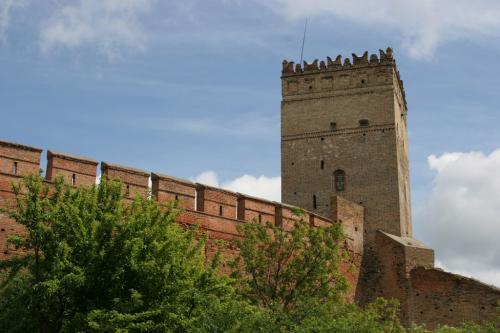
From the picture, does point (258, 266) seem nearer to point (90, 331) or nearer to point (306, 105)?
point (90, 331)

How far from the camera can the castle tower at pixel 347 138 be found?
3044cm

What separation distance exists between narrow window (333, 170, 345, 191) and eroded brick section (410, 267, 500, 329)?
5.10m

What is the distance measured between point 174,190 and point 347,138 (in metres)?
12.3

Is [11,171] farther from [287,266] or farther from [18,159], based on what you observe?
[287,266]

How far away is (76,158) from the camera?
19.0 m

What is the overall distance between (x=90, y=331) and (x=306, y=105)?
1951cm

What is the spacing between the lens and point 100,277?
15.0m

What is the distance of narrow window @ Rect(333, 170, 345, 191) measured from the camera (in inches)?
1217

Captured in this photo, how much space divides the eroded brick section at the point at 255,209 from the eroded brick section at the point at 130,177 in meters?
3.17

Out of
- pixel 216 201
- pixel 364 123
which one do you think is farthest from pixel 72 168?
pixel 364 123

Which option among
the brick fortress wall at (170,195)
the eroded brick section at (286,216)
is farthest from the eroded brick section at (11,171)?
the eroded brick section at (286,216)

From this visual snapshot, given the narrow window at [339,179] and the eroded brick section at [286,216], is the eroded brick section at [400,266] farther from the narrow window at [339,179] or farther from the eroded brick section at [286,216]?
the eroded brick section at [286,216]

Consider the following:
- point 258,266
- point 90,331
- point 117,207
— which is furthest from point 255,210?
point 90,331

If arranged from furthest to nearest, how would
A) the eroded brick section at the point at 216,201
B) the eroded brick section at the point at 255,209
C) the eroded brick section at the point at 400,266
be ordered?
the eroded brick section at the point at 400,266 → the eroded brick section at the point at 255,209 → the eroded brick section at the point at 216,201
